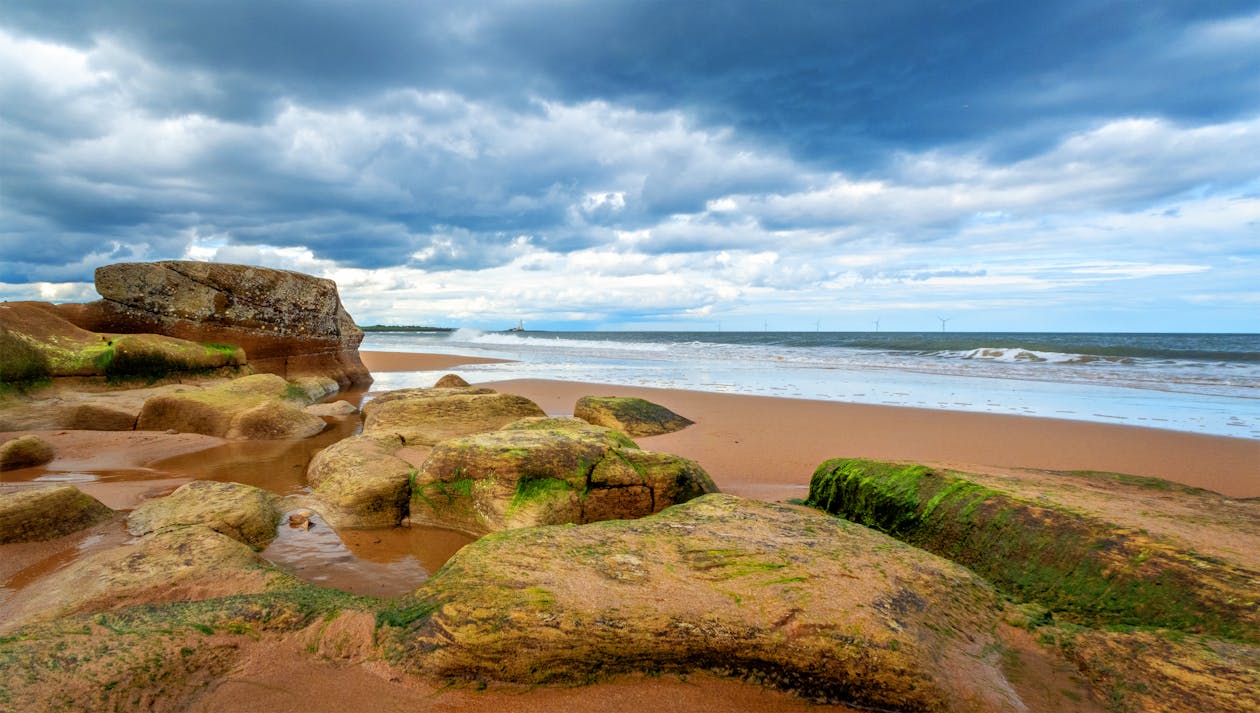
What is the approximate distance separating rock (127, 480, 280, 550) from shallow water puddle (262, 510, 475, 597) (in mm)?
130

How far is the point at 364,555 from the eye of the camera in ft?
12.8

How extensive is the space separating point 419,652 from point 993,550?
3.23m

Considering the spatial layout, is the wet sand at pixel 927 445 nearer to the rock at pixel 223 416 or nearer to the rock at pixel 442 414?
the rock at pixel 442 414

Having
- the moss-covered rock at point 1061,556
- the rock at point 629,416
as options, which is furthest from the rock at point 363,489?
the moss-covered rock at point 1061,556

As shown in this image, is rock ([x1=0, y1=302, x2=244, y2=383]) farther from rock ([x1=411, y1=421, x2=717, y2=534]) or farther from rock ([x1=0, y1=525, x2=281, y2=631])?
rock ([x1=411, y1=421, x2=717, y2=534])

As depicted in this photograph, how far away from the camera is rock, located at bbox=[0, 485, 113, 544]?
11.9 feet

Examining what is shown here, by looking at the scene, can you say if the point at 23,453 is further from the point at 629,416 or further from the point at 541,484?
the point at 629,416

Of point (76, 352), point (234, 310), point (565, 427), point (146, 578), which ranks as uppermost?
point (234, 310)

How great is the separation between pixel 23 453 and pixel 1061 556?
8.66m

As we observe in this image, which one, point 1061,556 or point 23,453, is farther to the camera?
point 23,453

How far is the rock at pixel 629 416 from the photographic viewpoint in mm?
7961

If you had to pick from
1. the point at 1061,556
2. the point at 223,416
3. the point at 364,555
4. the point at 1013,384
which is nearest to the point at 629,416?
the point at 364,555

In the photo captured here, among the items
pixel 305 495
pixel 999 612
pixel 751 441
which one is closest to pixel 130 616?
pixel 305 495

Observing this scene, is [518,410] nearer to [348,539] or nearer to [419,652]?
[348,539]
